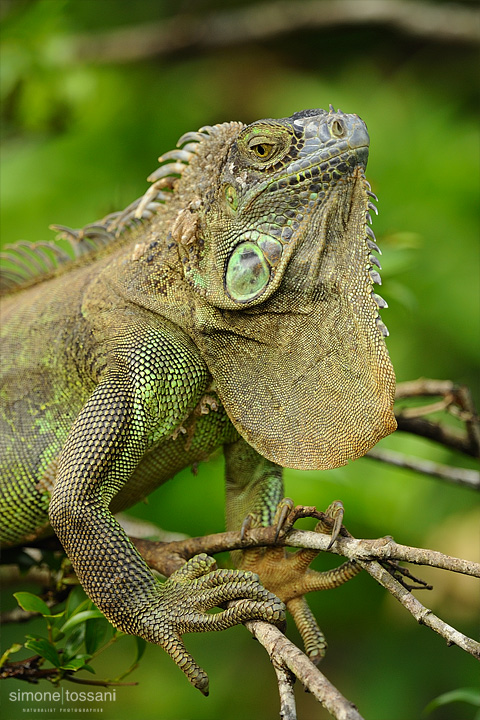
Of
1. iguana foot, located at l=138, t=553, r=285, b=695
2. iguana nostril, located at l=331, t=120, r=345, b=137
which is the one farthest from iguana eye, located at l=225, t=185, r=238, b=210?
iguana foot, located at l=138, t=553, r=285, b=695

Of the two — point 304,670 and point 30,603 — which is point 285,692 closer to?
point 304,670

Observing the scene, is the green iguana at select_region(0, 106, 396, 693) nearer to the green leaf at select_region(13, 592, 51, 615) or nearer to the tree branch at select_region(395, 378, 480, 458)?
the green leaf at select_region(13, 592, 51, 615)

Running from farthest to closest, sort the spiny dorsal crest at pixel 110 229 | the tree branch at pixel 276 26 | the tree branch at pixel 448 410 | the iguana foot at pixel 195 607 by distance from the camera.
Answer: the tree branch at pixel 276 26
the tree branch at pixel 448 410
the spiny dorsal crest at pixel 110 229
the iguana foot at pixel 195 607

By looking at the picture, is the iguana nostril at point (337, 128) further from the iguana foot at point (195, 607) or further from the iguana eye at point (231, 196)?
the iguana foot at point (195, 607)

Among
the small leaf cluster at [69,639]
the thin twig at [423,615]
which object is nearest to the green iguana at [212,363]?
the small leaf cluster at [69,639]

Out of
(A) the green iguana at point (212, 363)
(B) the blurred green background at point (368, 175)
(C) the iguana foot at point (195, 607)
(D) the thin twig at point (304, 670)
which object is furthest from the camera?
(B) the blurred green background at point (368, 175)
